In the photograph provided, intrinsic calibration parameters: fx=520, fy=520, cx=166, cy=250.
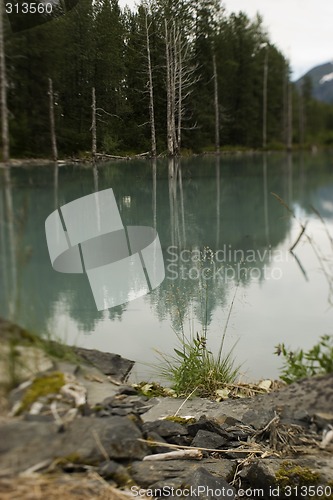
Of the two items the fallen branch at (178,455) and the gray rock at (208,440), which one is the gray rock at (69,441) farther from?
the gray rock at (208,440)

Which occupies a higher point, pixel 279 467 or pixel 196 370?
pixel 196 370

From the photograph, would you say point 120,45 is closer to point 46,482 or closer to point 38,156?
point 38,156

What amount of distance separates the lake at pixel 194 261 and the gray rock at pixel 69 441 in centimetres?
49

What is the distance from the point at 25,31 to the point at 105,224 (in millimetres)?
1151

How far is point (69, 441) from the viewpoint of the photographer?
2.07m

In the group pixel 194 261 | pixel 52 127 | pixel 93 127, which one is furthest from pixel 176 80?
pixel 194 261

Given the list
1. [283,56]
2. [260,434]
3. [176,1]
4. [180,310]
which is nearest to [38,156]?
[176,1]

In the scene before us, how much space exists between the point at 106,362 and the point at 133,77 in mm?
1627

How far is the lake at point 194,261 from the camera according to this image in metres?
2.66

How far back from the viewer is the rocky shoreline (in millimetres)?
2029

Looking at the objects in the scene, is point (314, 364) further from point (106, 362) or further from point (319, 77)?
point (319, 77)

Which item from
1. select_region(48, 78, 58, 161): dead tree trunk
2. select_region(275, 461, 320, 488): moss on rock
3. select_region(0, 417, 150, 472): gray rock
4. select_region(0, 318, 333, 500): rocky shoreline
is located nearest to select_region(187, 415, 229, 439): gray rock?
select_region(0, 318, 333, 500): rocky shoreline

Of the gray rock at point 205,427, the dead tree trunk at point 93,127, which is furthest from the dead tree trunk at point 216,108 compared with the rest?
the gray rock at point 205,427

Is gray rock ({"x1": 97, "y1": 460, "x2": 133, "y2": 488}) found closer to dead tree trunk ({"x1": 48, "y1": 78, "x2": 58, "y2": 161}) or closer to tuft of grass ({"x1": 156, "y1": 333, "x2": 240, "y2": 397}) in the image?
tuft of grass ({"x1": 156, "y1": 333, "x2": 240, "y2": 397})
